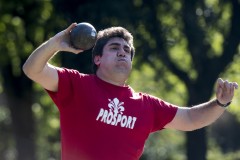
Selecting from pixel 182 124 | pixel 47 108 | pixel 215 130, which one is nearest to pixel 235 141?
pixel 215 130

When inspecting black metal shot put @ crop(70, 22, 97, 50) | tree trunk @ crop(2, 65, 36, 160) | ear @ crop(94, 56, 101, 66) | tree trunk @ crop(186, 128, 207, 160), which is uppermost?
black metal shot put @ crop(70, 22, 97, 50)

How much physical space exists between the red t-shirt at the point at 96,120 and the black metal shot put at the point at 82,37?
0.89ft

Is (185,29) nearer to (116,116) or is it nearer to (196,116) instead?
(196,116)

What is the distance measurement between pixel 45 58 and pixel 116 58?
2.37 feet

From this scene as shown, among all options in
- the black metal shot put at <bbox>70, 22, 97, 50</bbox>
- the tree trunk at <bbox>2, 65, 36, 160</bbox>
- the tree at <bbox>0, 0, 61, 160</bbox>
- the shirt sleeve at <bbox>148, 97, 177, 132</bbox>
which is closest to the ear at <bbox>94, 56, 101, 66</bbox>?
the black metal shot put at <bbox>70, 22, 97, 50</bbox>

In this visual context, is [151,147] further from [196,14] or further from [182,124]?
[182,124]

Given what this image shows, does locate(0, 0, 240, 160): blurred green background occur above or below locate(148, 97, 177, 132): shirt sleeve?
above

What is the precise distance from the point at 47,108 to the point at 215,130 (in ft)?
57.6

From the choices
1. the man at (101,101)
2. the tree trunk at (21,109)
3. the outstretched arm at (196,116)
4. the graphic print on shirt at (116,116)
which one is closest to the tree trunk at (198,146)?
the tree trunk at (21,109)

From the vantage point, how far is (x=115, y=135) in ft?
19.7

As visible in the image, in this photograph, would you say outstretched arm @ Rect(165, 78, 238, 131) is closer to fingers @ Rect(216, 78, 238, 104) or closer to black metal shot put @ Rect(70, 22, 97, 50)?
fingers @ Rect(216, 78, 238, 104)

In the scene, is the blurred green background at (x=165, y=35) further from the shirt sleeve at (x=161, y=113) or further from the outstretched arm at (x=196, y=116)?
the shirt sleeve at (x=161, y=113)

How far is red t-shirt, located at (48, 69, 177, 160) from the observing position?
5.95 metres

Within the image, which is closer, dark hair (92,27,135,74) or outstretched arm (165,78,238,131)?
dark hair (92,27,135,74)
